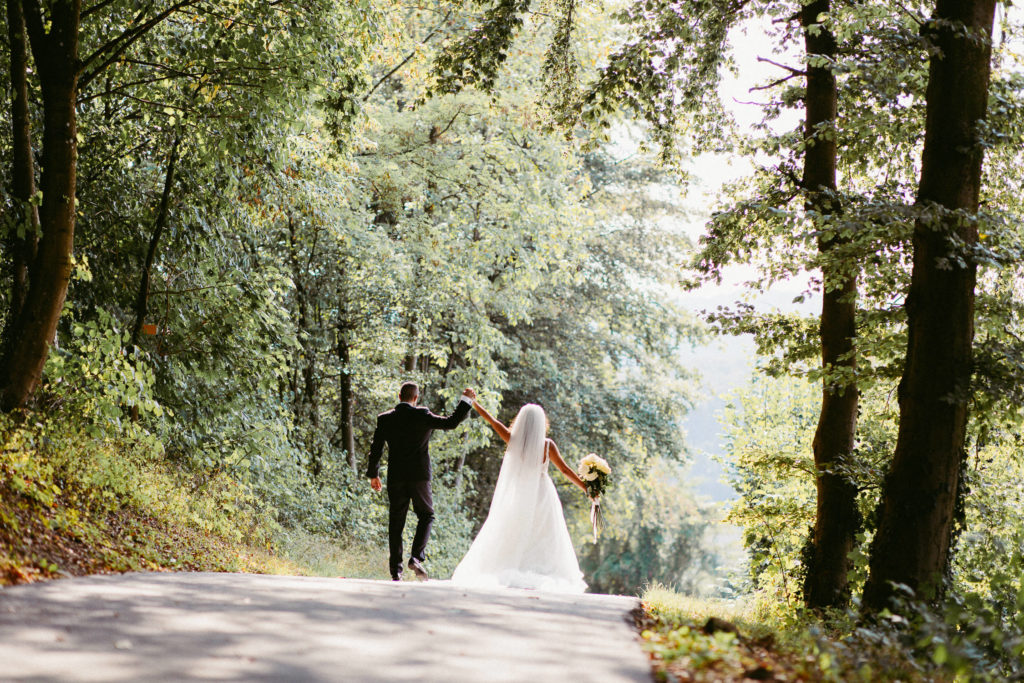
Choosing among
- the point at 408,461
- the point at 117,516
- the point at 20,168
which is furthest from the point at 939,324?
the point at 20,168

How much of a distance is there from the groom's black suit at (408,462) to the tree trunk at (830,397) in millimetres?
4674

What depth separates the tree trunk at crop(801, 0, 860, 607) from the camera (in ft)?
38.2

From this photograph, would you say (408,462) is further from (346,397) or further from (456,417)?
(346,397)

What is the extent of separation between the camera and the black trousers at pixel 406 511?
10570 millimetres

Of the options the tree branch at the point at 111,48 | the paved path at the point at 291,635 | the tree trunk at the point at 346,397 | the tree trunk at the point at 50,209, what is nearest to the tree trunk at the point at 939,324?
the paved path at the point at 291,635

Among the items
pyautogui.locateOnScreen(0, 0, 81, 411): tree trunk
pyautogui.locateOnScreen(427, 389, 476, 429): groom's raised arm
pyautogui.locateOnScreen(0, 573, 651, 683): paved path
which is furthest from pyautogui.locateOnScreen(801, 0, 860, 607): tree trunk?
pyautogui.locateOnScreen(0, 0, 81, 411): tree trunk

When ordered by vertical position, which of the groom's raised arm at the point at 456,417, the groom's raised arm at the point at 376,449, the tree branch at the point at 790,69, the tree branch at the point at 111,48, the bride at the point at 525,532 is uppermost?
the tree branch at the point at 790,69

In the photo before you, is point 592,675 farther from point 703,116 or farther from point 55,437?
point 703,116

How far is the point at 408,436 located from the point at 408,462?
30cm

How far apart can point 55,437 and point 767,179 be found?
10.0m

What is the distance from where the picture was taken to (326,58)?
11023 mm

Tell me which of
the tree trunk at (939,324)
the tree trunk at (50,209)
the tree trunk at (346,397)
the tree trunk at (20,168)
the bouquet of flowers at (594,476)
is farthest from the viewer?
the tree trunk at (346,397)

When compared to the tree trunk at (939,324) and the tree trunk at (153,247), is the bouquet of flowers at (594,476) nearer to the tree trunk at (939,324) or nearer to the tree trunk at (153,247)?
the tree trunk at (939,324)

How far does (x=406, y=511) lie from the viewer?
1062 centimetres
